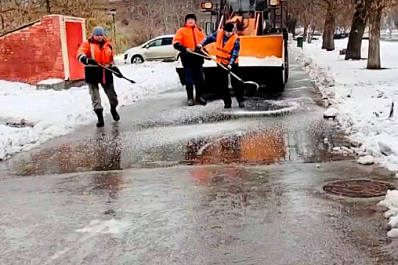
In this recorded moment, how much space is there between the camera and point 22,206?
5750mm

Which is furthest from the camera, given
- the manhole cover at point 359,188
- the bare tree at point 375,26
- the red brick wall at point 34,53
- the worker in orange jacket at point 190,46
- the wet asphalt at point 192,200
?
the red brick wall at point 34,53

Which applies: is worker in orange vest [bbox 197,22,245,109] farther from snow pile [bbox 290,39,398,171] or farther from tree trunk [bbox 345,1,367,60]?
tree trunk [bbox 345,1,367,60]

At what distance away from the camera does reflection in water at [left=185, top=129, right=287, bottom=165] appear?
740 cm

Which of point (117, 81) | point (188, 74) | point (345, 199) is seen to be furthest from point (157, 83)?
point (345, 199)

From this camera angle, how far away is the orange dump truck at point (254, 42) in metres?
13.7

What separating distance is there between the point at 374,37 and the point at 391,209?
1620cm

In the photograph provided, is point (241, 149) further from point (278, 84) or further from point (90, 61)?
point (278, 84)

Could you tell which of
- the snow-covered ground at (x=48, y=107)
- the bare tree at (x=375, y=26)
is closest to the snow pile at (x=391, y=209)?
the snow-covered ground at (x=48, y=107)

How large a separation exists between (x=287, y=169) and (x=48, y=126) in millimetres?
5035

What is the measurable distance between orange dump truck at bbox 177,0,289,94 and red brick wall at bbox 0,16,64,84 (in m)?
4.67

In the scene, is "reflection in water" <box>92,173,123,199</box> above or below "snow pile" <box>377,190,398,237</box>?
below

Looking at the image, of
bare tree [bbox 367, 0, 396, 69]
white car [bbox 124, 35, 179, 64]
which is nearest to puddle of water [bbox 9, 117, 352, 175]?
bare tree [bbox 367, 0, 396, 69]

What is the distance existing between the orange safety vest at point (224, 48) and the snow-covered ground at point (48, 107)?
2572 millimetres

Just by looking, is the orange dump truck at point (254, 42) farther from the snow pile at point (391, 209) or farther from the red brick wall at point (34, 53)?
the snow pile at point (391, 209)
